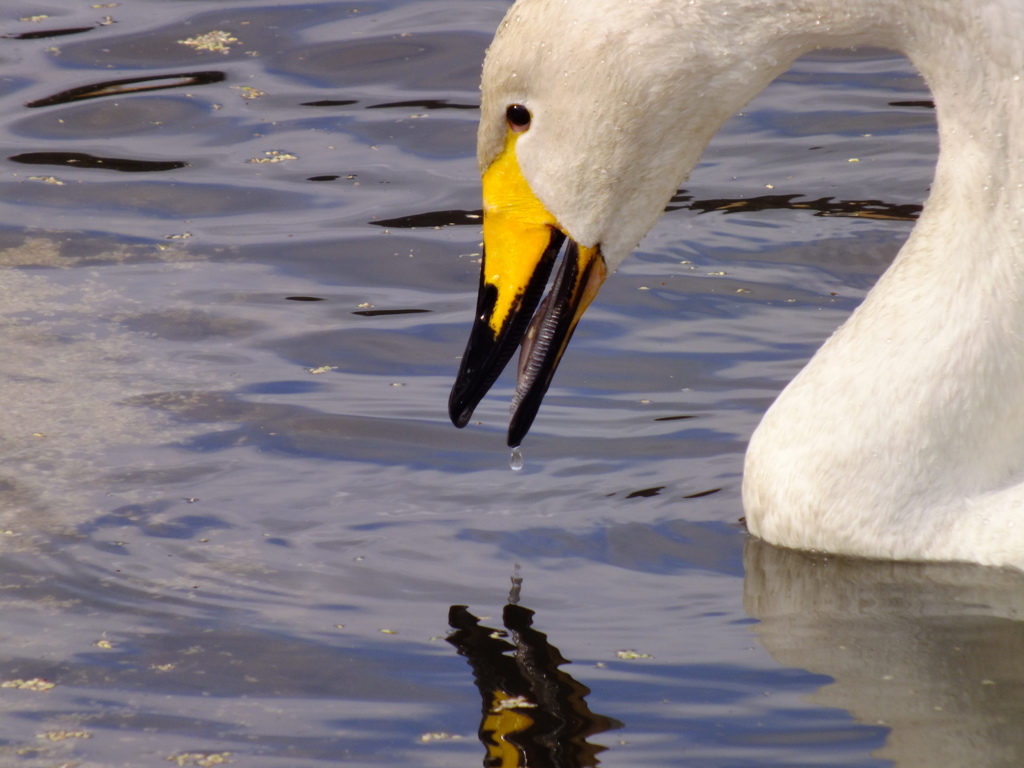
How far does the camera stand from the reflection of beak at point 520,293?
4.25 m

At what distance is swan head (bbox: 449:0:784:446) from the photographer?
3980 millimetres

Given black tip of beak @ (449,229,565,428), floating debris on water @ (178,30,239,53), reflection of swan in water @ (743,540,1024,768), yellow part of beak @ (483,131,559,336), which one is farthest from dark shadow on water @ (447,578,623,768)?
floating debris on water @ (178,30,239,53)

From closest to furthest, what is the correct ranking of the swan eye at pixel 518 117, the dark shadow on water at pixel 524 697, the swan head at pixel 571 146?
→ the dark shadow on water at pixel 524 697 → the swan head at pixel 571 146 → the swan eye at pixel 518 117

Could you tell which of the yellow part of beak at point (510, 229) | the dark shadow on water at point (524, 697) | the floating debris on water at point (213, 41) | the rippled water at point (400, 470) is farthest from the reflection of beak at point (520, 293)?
the floating debris on water at point (213, 41)

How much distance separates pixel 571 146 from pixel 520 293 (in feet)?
1.32

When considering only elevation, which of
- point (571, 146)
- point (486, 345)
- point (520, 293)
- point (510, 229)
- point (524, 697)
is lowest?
point (524, 697)

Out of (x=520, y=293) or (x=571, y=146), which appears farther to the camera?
(x=520, y=293)

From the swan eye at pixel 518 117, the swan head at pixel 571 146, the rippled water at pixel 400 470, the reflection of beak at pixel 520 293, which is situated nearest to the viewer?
the rippled water at pixel 400 470

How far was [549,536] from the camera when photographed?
438 cm

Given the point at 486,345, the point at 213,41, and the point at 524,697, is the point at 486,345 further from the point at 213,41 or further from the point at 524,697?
the point at 213,41

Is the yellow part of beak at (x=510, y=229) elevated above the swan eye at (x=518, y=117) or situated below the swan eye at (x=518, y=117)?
below

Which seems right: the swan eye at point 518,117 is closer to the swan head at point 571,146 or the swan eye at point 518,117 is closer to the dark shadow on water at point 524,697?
the swan head at point 571,146

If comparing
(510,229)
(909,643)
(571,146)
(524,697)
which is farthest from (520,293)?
(909,643)

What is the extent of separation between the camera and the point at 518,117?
4145mm
